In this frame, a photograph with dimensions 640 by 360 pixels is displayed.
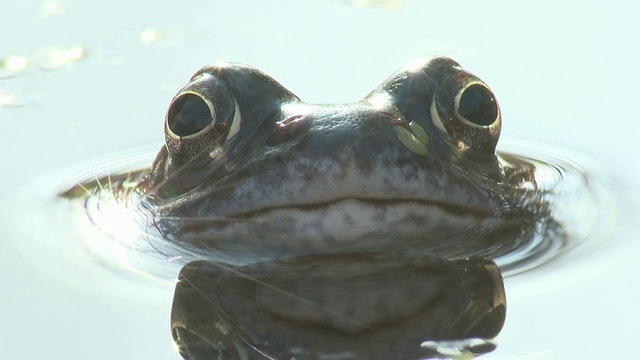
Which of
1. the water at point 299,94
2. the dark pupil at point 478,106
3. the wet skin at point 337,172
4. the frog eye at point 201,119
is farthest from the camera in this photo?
the dark pupil at point 478,106

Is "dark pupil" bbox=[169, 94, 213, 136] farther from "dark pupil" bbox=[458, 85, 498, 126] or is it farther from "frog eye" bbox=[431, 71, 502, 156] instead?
"dark pupil" bbox=[458, 85, 498, 126]

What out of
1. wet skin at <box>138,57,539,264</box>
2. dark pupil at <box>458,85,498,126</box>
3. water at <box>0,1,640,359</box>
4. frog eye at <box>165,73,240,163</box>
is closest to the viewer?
water at <box>0,1,640,359</box>

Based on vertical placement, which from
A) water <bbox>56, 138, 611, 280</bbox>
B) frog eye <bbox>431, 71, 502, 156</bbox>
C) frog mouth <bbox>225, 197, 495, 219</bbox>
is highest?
frog eye <bbox>431, 71, 502, 156</bbox>

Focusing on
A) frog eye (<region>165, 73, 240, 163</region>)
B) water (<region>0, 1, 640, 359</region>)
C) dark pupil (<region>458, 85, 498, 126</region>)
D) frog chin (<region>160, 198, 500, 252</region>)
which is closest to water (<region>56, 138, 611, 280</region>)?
water (<region>0, 1, 640, 359</region>)

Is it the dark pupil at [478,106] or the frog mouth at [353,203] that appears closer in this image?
the frog mouth at [353,203]

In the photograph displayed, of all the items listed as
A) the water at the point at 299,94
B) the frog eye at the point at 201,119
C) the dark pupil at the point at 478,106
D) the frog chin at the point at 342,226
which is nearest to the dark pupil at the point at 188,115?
the frog eye at the point at 201,119

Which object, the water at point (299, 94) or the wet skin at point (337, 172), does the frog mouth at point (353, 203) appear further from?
the water at point (299, 94)

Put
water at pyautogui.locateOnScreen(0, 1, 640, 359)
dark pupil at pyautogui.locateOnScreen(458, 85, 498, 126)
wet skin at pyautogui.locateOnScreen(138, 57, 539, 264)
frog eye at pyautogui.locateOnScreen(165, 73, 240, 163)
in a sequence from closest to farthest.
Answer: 1. water at pyautogui.locateOnScreen(0, 1, 640, 359)
2. wet skin at pyautogui.locateOnScreen(138, 57, 539, 264)
3. frog eye at pyautogui.locateOnScreen(165, 73, 240, 163)
4. dark pupil at pyautogui.locateOnScreen(458, 85, 498, 126)

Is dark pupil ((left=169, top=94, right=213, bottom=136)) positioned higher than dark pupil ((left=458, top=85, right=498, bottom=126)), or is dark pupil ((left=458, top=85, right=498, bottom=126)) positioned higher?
dark pupil ((left=458, top=85, right=498, bottom=126))
